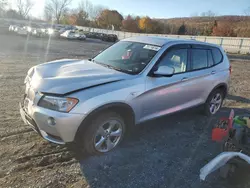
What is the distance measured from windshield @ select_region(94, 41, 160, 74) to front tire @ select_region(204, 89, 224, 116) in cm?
204

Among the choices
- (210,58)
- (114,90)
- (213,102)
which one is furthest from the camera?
(213,102)

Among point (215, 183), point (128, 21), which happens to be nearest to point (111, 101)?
point (215, 183)

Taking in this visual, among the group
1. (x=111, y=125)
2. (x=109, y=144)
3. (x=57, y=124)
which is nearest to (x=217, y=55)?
(x=111, y=125)

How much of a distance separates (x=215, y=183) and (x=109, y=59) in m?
2.64

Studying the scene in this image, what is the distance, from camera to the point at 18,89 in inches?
242

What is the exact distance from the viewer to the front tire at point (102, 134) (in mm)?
3006

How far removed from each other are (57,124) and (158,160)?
1.63 m

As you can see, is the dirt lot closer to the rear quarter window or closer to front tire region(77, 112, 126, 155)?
front tire region(77, 112, 126, 155)

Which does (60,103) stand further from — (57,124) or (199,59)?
(199,59)

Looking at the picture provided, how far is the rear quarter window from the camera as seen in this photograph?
5083mm

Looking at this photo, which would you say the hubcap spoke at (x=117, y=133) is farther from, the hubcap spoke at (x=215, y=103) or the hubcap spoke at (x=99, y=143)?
the hubcap spoke at (x=215, y=103)

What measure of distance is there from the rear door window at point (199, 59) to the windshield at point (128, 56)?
99 centimetres

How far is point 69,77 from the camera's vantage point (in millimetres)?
3160

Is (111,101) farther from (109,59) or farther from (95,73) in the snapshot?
(109,59)
